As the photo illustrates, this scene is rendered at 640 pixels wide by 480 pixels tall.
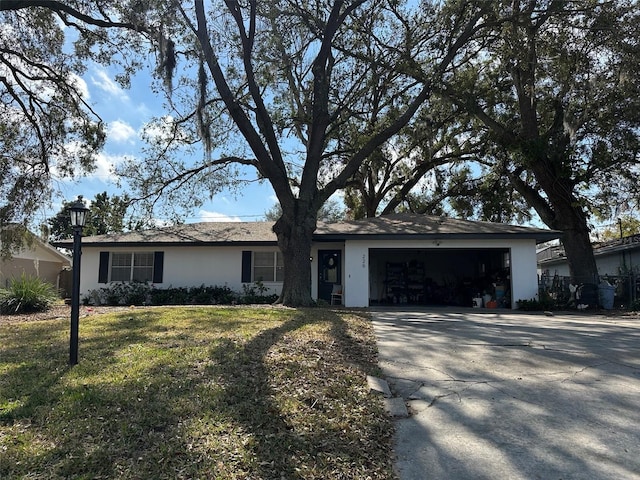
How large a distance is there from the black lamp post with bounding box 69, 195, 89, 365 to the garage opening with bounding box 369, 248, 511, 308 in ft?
45.3

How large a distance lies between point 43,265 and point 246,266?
14385mm

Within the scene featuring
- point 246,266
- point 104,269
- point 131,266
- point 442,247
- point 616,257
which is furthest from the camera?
point 616,257

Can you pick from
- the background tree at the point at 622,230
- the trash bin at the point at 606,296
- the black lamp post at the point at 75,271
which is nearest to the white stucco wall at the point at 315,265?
the trash bin at the point at 606,296

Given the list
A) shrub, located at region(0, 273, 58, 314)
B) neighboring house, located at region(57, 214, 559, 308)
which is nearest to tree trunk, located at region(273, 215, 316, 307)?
neighboring house, located at region(57, 214, 559, 308)

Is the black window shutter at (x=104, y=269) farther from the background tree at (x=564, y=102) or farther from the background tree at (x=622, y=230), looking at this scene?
the background tree at (x=622, y=230)

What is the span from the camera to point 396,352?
7008mm

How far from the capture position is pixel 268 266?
17.2 meters

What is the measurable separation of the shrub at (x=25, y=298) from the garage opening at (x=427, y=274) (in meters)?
11.6

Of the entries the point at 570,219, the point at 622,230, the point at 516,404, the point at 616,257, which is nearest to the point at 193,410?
the point at 516,404

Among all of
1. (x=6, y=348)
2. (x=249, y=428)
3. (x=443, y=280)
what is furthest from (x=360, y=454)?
(x=443, y=280)

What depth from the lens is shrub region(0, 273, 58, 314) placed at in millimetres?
12133

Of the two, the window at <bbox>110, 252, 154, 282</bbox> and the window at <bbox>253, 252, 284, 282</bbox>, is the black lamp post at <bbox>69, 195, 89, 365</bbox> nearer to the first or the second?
the window at <bbox>253, 252, 284, 282</bbox>

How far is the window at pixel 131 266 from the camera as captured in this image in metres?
17.5

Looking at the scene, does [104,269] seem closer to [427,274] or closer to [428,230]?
[428,230]
